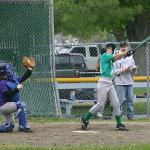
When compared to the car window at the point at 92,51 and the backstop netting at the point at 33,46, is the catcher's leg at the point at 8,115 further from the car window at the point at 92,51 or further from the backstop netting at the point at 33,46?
the car window at the point at 92,51

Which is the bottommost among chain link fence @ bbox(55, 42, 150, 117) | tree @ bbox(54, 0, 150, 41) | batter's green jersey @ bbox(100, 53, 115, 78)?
chain link fence @ bbox(55, 42, 150, 117)

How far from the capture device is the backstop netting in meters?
15.6

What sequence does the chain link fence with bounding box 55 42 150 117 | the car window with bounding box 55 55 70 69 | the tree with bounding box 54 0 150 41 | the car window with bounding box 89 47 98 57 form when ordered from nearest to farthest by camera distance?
the chain link fence with bounding box 55 42 150 117 < the car window with bounding box 55 55 70 69 < the tree with bounding box 54 0 150 41 < the car window with bounding box 89 47 98 57

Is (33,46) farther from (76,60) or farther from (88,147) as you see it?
(88,147)

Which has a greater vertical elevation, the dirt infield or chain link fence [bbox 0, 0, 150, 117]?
chain link fence [bbox 0, 0, 150, 117]

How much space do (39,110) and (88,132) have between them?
10.2ft

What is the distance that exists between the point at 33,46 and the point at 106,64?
329 cm

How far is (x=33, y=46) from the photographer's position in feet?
51.2

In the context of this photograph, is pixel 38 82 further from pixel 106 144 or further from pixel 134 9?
pixel 134 9

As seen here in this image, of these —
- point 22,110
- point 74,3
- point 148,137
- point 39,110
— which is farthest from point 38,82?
point 74,3

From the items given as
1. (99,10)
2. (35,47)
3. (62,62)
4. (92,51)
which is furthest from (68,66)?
(92,51)

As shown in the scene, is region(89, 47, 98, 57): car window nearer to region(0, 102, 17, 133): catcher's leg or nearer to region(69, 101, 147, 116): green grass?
region(69, 101, 147, 116): green grass

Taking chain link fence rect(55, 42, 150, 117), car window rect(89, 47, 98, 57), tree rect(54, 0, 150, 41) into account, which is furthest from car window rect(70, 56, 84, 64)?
car window rect(89, 47, 98, 57)

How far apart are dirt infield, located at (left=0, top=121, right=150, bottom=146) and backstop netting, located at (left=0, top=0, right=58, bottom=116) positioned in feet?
4.77
